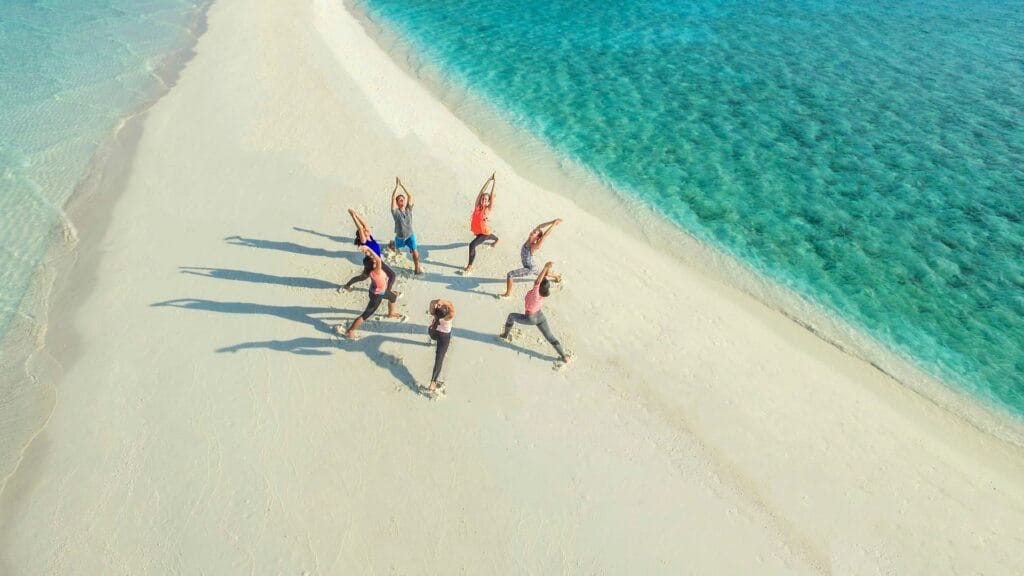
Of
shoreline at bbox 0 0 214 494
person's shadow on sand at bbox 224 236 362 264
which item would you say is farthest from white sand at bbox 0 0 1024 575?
shoreline at bbox 0 0 214 494

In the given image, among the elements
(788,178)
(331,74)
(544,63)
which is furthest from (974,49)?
(331,74)

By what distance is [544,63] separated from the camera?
23.7m

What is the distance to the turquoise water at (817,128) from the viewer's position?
1302 centimetres

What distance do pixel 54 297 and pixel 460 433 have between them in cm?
909

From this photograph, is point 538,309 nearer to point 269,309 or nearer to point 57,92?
point 269,309

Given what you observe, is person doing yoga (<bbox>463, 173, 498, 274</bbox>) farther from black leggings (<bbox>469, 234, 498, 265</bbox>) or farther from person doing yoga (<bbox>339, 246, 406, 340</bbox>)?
person doing yoga (<bbox>339, 246, 406, 340</bbox>)

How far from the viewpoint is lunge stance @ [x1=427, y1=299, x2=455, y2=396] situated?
892cm

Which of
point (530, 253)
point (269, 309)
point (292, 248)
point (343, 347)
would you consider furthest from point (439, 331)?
point (292, 248)

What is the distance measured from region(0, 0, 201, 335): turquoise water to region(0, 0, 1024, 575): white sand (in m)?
1.86

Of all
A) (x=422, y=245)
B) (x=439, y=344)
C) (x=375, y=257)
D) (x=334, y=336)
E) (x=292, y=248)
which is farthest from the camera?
(x=422, y=245)

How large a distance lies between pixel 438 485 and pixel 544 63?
64.4ft

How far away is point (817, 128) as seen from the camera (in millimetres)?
19312

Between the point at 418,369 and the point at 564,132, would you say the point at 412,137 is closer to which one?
the point at 564,132

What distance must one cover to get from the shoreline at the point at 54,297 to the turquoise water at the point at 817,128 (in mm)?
11678
